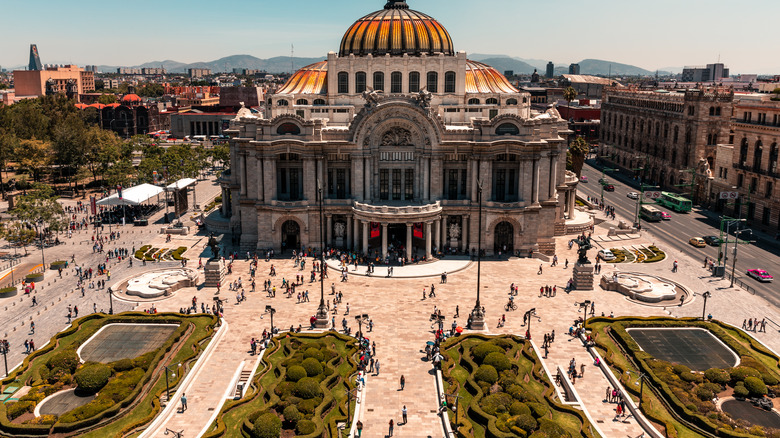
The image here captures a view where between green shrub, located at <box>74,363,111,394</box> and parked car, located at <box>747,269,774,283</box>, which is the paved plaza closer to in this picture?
parked car, located at <box>747,269,774,283</box>

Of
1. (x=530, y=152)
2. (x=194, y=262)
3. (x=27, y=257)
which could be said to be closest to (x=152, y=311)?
(x=194, y=262)

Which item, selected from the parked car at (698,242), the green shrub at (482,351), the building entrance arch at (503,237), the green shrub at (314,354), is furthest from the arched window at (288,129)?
the parked car at (698,242)

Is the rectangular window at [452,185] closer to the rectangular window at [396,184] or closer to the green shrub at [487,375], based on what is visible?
the rectangular window at [396,184]

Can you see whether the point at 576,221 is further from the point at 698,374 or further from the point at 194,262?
the point at 194,262

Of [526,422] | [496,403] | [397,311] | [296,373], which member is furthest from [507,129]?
[526,422]

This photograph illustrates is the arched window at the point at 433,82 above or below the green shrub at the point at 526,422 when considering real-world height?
above

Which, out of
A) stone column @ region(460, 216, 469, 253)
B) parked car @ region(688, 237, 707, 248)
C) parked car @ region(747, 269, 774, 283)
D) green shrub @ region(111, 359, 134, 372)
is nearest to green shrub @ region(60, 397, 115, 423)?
green shrub @ region(111, 359, 134, 372)
